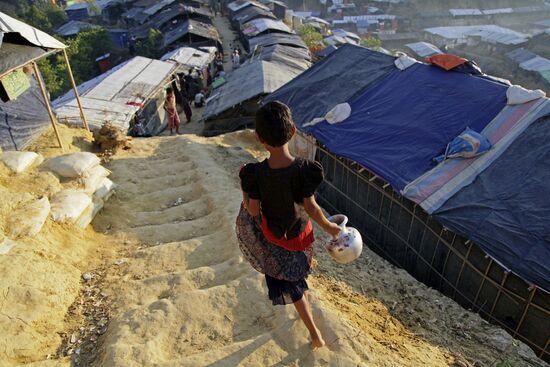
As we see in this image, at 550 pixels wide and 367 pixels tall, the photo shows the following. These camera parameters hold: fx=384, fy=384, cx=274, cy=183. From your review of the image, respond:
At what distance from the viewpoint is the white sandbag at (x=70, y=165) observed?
19.2 feet

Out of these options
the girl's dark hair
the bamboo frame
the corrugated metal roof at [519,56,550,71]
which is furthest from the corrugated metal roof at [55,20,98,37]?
the girl's dark hair

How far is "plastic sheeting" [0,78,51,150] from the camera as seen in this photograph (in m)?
7.05

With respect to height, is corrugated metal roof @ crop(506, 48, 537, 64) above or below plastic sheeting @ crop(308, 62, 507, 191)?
below

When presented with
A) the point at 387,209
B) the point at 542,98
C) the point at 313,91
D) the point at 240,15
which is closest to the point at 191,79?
the point at 313,91

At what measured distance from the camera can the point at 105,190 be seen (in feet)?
20.4

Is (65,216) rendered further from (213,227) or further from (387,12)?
(387,12)

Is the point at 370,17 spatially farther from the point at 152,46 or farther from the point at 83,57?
the point at 83,57

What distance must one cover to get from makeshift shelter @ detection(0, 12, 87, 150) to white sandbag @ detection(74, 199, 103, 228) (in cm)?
233

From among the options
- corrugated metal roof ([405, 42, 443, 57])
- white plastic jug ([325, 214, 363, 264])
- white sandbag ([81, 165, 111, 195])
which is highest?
white plastic jug ([325, 214, 363, 264])

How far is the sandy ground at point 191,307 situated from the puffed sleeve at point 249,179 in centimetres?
150

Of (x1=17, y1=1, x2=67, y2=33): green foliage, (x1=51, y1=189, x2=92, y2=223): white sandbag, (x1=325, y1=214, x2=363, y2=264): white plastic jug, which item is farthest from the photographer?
(x1=17, y1=1, x2=67, y2=33): green foliage

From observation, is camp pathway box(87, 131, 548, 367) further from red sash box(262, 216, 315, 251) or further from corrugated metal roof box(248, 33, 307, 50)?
corrugated metal roof box(248, 33, 307, 50)

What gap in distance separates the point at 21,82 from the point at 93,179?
2.25 m

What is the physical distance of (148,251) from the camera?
505cm
